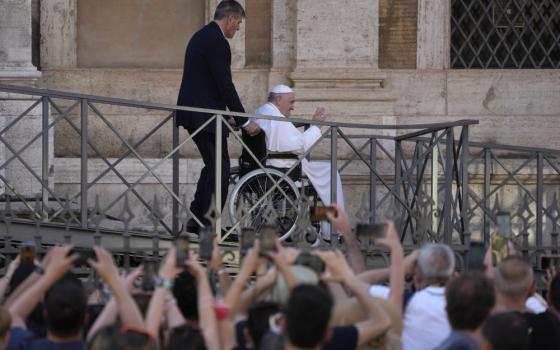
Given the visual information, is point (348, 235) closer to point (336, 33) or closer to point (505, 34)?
point (336, 33)

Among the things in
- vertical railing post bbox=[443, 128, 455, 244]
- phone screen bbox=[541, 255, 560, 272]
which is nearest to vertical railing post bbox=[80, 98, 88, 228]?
vertical railing post bbox=[443, 128, 455, 244]

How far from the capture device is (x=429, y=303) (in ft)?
21.6

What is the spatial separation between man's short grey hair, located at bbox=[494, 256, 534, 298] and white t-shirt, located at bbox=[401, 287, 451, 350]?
0.89 feet

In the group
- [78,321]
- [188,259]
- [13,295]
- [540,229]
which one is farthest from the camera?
[540,229]

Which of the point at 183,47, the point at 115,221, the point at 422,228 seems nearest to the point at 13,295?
the point at 422,228

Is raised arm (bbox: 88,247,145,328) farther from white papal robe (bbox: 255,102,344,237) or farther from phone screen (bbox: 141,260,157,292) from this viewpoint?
white papal robe (bbox: 255,102,344,237)

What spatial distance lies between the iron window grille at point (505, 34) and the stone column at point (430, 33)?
31 cm

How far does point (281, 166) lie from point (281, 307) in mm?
5900

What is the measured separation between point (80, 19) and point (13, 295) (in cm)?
779

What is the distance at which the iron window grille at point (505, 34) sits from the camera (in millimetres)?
14688

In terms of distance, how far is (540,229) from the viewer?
11766 millimetres

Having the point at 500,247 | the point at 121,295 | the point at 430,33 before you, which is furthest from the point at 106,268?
the point at 430,33

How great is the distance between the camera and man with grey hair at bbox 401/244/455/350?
21.5ft

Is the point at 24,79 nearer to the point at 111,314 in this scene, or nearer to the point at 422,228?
the point at 422,228
